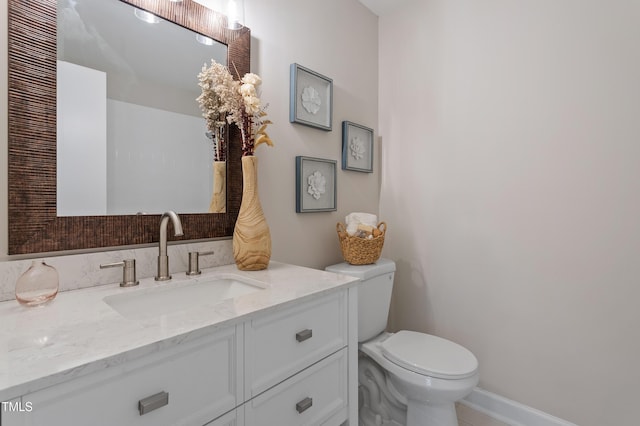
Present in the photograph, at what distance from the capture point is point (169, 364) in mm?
672

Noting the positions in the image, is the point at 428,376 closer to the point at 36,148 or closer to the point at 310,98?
the point at 310,98

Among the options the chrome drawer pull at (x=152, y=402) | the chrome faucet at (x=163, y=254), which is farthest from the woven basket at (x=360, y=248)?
the chrome drawer pull at (x=152, y=402)

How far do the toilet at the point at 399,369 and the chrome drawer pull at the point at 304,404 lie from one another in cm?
59

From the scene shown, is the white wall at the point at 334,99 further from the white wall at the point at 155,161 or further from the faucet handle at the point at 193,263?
the faucet handle at the point at 193,263

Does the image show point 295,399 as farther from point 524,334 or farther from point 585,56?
point 585,56

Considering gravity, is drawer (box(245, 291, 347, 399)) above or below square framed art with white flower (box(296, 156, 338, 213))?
below

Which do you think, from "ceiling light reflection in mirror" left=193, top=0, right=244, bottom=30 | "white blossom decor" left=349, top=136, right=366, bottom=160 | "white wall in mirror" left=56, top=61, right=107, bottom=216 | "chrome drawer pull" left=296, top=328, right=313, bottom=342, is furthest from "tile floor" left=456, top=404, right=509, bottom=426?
"ceiling light reflection in mirror" left=193, top=0, right=244, bottom=30

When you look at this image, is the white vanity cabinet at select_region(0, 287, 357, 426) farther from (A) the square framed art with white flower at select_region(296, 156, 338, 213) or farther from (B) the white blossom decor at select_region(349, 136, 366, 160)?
(B) the white blossom decor at select_region(349, 136, 366, 160)

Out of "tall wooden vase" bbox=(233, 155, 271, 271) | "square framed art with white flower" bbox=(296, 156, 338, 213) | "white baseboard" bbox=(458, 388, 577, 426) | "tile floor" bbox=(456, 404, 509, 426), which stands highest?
"square framed art with white flower" bbox=(296, 156, 338, 213)

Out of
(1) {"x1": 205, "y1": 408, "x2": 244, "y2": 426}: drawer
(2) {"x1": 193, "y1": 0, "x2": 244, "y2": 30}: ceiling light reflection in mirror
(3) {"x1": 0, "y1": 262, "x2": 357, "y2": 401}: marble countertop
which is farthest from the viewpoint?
(2) {"x1": 193, "y1": 0, "x2": 244, "y2": 30}: ceiling light reflection in mirror

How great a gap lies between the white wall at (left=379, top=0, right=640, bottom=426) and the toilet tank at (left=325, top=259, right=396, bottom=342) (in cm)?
39

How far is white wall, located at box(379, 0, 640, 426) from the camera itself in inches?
55.7

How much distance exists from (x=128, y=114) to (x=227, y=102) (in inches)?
13.7

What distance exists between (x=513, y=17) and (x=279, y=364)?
6.48 feet
